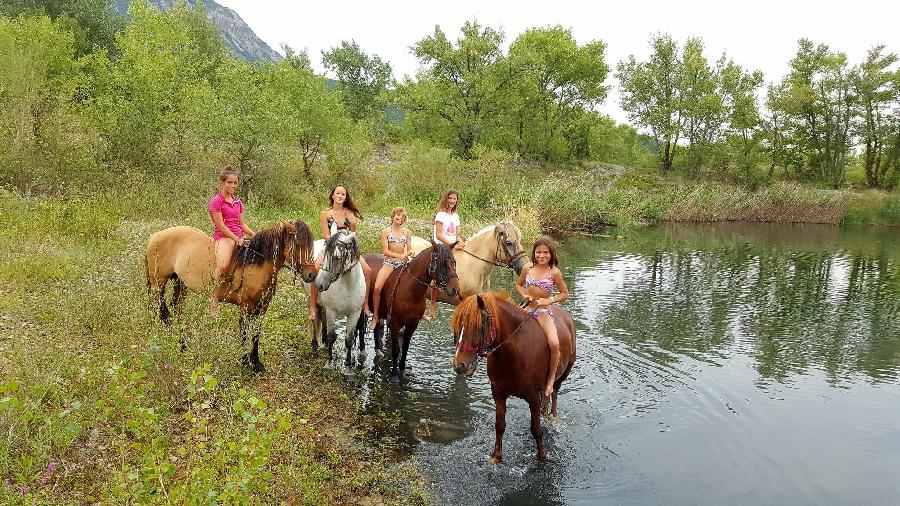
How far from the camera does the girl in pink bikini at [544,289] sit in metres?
5.95

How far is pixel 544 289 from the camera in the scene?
20.1 feet

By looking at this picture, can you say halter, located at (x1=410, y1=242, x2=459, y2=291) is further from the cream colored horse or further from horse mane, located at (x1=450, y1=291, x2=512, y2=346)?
horse mane, located at (x1=450, y1=291, x2=512, y2=346)

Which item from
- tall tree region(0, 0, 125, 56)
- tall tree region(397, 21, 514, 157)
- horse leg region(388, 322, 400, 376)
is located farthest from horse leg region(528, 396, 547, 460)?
tall tree region(0, 0, 125, 56)

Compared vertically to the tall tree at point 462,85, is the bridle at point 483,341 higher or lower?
lower

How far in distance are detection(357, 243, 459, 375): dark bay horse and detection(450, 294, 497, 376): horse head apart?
6.59 ft

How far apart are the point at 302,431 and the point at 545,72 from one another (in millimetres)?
51641

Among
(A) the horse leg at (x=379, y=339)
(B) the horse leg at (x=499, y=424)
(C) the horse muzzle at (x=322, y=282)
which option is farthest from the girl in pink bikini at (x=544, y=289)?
(A) the horse leg at (x=379, y=339)

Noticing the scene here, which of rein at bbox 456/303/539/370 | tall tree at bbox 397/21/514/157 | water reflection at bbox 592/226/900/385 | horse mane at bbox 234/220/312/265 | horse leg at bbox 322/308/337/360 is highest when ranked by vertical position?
tall tree at bbox 397/21/514/157

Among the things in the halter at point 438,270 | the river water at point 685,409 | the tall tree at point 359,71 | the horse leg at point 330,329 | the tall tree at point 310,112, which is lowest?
the river water at point 685,409

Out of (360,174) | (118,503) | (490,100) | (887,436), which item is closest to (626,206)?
(490,100)

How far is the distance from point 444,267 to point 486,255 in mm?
2015

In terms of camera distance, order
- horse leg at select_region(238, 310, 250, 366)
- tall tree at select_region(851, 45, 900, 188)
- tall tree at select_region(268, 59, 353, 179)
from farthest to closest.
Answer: tall tree at select_region(851, 45, 900, 188) → tall tree at select_region(268, 59, 353, 179) → horse leg at select_region(238, 310, 250, 366)

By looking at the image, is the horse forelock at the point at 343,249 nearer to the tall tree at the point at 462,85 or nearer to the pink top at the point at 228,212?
the pink top at the point at 228,212

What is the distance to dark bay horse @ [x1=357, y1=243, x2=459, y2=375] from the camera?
24.7 feet
